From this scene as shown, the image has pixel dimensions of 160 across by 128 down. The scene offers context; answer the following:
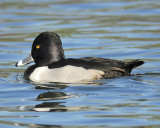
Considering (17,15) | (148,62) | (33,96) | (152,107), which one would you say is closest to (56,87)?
(33,96)

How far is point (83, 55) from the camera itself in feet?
45.3

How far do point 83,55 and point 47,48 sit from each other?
311 cm

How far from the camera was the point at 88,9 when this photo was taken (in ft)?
67.8

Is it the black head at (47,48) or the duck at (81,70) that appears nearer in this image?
the duck at (81,70)

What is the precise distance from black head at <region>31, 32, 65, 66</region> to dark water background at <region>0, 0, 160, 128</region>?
64cm

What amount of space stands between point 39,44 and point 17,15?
30.8 feet

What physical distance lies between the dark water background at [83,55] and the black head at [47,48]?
0.64 m

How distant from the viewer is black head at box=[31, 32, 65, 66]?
10688mm

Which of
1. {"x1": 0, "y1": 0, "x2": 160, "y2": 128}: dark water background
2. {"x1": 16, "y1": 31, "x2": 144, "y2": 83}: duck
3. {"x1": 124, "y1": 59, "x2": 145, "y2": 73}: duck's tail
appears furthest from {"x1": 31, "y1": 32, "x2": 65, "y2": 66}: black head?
{"x1": 124, "y1": 59, "x2": 145, "y2": 73}: duck's tail

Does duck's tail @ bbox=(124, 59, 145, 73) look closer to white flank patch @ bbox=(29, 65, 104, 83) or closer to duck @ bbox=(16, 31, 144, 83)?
duck @ bbox=(16, 31, 144, 83)

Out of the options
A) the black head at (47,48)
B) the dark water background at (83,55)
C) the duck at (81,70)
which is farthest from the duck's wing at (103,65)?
the black head at (47,48)

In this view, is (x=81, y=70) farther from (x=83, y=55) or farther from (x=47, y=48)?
(x=83, y=55)

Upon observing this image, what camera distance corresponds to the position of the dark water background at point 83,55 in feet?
24.9

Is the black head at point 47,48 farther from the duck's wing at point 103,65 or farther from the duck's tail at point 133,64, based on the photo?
the duck's tail at point 133,64
